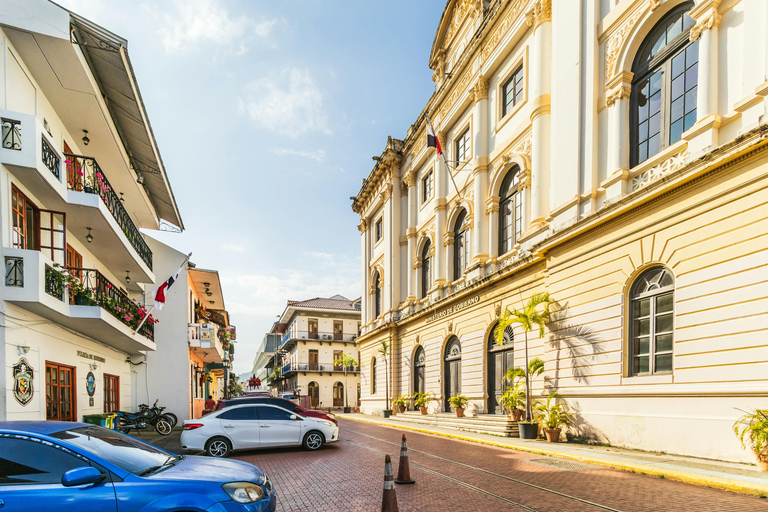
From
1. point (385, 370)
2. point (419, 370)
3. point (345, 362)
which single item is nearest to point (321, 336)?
point (345, 362)

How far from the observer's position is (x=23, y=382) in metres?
10.9

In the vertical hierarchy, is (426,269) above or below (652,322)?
above

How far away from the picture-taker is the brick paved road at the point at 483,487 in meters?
7.13

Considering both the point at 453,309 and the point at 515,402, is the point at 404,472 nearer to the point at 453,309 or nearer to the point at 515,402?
the point at 515,402

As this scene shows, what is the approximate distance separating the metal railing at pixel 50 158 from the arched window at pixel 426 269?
20.7m

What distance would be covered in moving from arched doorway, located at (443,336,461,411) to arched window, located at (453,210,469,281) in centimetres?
354

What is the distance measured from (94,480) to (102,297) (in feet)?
37.1

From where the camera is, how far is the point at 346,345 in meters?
58.5

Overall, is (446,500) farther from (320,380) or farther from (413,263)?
(320,380)

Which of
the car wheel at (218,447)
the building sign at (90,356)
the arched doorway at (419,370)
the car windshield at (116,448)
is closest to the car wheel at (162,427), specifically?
the building sign at (90,356)

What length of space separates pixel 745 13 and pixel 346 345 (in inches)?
2039

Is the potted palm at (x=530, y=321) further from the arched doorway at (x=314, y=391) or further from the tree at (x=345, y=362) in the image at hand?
the arched doorway at (x=314, y=391)

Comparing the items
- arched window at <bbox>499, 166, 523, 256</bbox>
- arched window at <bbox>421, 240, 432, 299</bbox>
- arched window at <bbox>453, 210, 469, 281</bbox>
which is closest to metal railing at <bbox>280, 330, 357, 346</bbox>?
arched window at <bbox>421, 240, 432, 299</bbox>

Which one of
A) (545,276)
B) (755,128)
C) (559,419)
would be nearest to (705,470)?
(559,419)
